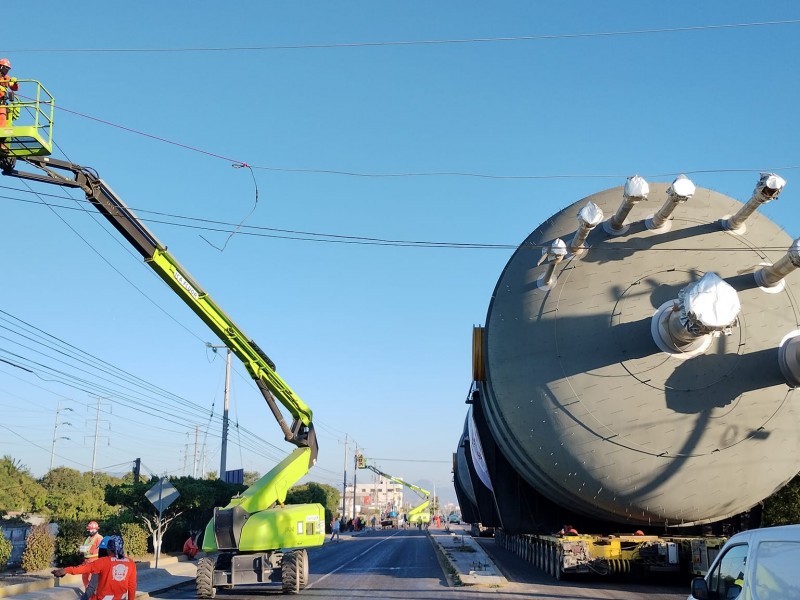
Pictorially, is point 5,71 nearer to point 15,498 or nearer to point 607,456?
point 607,456

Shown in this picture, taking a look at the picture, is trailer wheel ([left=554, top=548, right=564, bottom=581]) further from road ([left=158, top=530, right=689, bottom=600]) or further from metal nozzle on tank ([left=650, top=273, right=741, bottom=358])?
metal nozzle on tank ([left=650, top=273, right=741, bottom=358])

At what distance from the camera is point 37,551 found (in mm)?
17531

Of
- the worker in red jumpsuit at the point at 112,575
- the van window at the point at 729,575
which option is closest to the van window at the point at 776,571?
the van window at the point at 729,575

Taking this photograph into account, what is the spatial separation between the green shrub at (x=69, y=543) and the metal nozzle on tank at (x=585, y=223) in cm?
1405

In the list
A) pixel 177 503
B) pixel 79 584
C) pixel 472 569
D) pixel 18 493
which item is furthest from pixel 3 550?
pixel 18 493

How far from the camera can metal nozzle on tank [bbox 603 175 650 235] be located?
1193cm

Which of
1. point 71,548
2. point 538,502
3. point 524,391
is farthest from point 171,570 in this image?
point 524,391

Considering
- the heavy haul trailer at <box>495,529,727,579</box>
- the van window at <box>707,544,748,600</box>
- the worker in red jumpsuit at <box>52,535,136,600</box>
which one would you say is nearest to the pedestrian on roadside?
the worker in red jumpsuit at <box>52,535,136,600</box>

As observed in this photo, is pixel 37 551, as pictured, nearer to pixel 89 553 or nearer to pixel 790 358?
pixel 89 553

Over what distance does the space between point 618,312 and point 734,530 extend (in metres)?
5.25

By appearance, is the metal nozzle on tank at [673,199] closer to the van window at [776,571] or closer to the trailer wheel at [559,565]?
the trailer wheel at [559,565]

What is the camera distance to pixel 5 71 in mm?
12336

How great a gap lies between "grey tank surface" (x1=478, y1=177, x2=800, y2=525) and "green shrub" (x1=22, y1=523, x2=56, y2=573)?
449 inches

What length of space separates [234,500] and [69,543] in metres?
6.35
